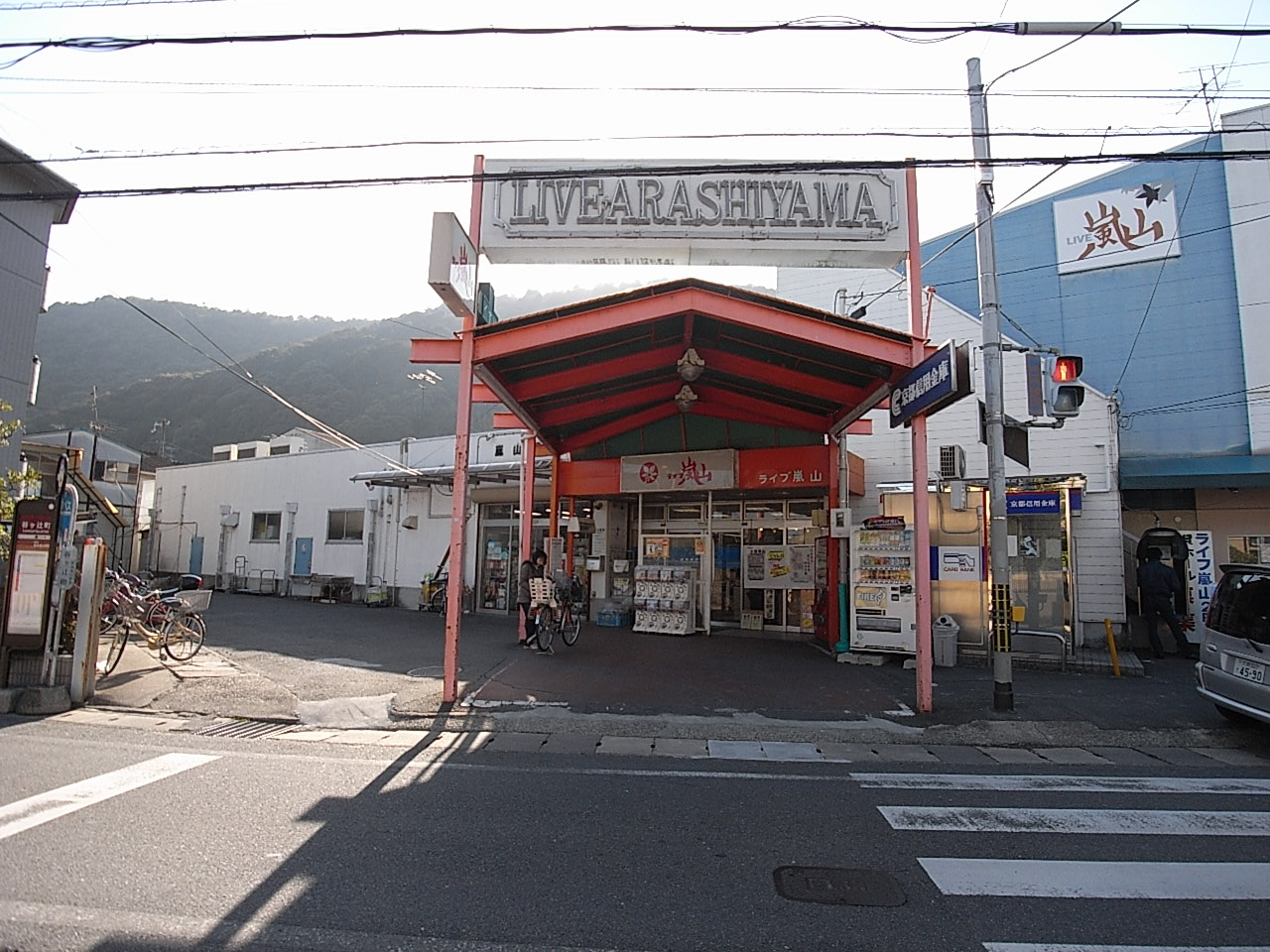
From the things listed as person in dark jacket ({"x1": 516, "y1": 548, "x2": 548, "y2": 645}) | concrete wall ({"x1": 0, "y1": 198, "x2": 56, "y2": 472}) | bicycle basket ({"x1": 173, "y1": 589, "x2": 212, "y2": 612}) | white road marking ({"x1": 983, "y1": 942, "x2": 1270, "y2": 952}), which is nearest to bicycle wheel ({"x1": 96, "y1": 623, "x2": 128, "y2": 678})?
bicycle basket ({"x1": 173, "y1": 589, "x2": 212, "y2": 612})

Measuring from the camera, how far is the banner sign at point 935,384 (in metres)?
7.25

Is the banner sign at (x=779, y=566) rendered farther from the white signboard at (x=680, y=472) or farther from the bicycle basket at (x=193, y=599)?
the bicycle basket at (x=193, y=599)

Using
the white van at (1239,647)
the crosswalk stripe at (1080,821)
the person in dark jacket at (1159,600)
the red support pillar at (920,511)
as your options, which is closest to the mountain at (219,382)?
the red support pillar at (920,511)

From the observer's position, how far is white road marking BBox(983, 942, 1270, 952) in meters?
3.13

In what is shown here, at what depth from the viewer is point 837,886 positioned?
376cm

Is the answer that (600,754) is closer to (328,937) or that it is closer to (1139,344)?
(328,937)

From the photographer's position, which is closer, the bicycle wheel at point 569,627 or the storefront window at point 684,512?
the bicycle wheel at point 569,627

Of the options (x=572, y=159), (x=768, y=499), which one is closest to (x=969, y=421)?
(x=768, y=499)

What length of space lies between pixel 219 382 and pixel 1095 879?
7838 centimetres

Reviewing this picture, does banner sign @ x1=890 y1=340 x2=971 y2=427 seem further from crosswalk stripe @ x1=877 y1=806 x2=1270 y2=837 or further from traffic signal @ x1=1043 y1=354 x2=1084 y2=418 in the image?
crosswalk stripe @ x1=877 y1=806 x2=1270 y2=837

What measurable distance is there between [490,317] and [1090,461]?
1170 cm

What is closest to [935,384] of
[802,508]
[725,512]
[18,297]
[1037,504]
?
[1037,504]

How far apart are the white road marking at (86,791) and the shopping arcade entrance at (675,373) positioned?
512cm

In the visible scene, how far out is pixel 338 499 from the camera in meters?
24.0
